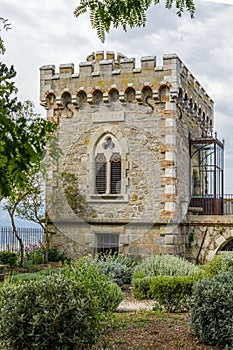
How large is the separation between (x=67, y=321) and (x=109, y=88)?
6.51 m

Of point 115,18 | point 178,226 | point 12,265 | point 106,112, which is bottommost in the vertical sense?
point 12,265

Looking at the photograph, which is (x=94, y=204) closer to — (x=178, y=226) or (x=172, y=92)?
(x=178, y=226)

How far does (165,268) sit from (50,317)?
4.08m

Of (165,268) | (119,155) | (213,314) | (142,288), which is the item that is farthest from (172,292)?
(119,155)

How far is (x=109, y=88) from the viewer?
933cm

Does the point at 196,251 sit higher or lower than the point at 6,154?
lower

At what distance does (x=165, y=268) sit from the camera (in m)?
7.16

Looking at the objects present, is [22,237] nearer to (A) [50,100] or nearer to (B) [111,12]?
(A) [50,100]

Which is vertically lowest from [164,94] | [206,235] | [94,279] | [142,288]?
[142,288]

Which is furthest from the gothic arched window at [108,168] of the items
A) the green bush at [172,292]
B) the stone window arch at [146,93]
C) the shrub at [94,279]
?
the shrub at [94,279]

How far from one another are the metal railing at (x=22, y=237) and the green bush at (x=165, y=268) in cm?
269

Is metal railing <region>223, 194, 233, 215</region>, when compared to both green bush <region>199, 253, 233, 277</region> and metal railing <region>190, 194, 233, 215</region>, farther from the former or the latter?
green bush <region>199, 253, 233, 277</region>

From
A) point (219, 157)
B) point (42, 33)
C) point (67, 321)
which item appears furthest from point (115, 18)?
point (219, 157)

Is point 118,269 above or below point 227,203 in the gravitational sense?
below
